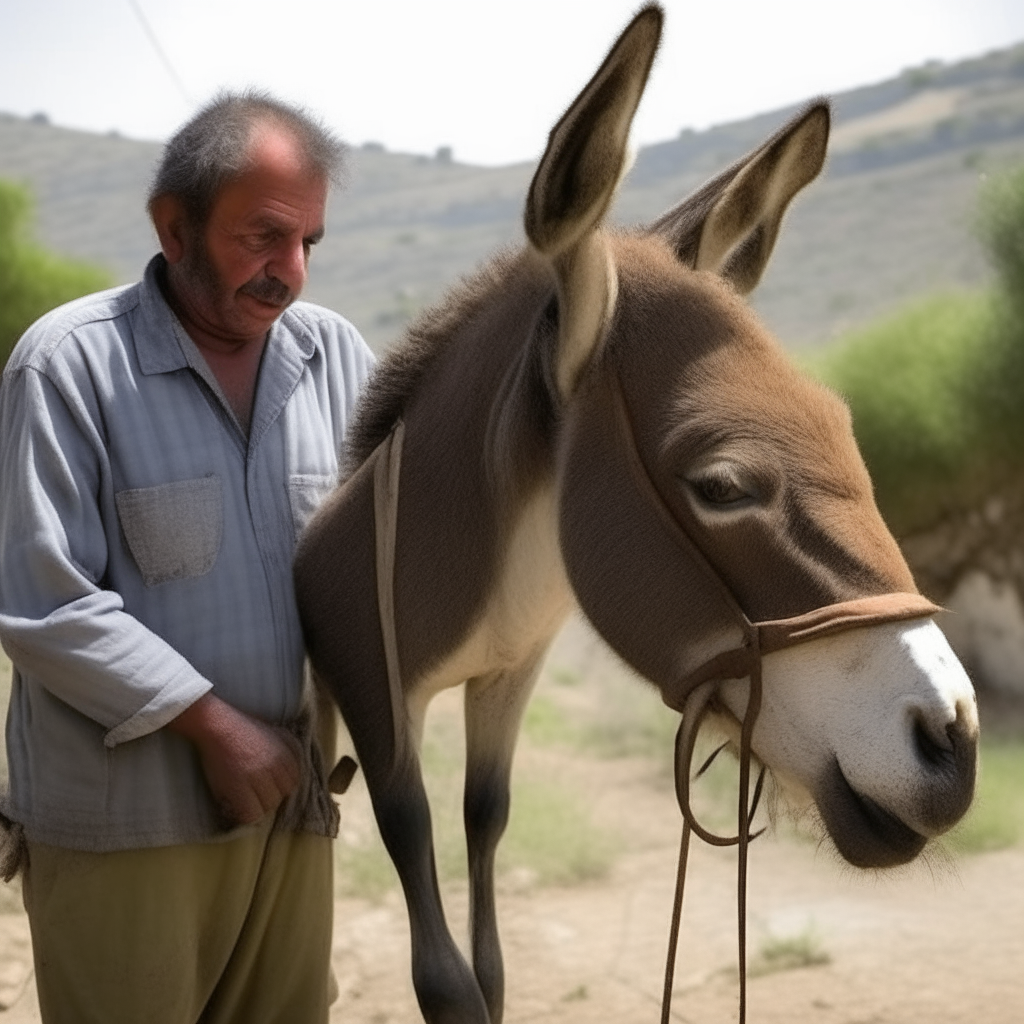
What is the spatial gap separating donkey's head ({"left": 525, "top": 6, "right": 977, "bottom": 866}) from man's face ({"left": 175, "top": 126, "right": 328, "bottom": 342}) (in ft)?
1.57

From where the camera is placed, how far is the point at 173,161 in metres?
2.20

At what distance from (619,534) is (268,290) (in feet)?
2.32

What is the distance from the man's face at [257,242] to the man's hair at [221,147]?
0.06ft

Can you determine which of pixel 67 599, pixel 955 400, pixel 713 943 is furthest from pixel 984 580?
pixel 67 599

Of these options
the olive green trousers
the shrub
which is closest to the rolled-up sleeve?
the olive green trousers

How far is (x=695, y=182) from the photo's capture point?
79.5ft

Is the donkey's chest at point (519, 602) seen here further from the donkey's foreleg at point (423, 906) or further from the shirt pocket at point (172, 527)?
the shirt pocket at point (172, 527)

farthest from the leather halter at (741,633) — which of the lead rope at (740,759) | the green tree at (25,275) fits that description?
the green tree at (25,275)

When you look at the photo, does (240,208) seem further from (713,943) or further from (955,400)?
(955,400)

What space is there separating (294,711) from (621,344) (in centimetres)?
80

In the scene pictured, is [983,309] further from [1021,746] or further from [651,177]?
[651,177]

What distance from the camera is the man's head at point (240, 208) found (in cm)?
212

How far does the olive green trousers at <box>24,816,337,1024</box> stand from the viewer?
2.14m

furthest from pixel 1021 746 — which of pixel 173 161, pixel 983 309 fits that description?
A: pixel 173 161
